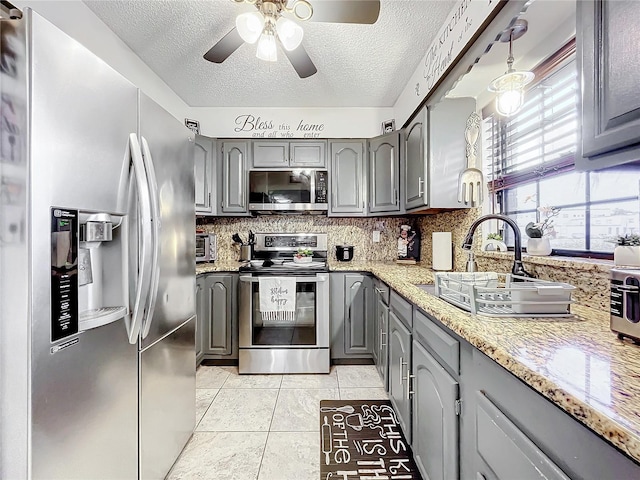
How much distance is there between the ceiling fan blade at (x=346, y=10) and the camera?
142 centimetres

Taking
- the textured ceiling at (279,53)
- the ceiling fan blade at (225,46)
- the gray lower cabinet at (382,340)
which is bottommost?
the gray lower cabinet at (382,340)

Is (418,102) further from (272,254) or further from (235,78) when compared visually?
(272,254)

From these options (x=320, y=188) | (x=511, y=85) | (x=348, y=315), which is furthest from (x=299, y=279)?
(x=511, y=85)

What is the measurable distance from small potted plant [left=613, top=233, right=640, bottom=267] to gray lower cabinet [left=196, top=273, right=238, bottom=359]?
2535 millimetres

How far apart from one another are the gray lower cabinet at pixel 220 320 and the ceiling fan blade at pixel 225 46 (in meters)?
1.74

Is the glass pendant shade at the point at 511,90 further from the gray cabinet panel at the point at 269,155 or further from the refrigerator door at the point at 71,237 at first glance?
the gray cabinet panel at the point at 269,155

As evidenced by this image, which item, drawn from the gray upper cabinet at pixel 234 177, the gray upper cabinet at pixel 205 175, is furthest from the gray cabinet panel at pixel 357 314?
the gray upper cabinet at pixel 205 175

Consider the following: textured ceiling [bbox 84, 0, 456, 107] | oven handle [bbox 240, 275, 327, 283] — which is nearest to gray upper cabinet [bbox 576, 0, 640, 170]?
textured ceiling [bbox 84, 0, 456, 107]

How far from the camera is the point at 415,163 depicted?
8.25 feet

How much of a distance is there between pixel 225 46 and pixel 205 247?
6.18 feet

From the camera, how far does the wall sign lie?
4.84 ft

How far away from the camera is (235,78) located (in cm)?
268

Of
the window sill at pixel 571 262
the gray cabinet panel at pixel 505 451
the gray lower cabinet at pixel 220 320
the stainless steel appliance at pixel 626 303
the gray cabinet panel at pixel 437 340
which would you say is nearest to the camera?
the gray cabinet panel at pixel 505 451

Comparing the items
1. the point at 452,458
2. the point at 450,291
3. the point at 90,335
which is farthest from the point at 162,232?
the point at 452,458
